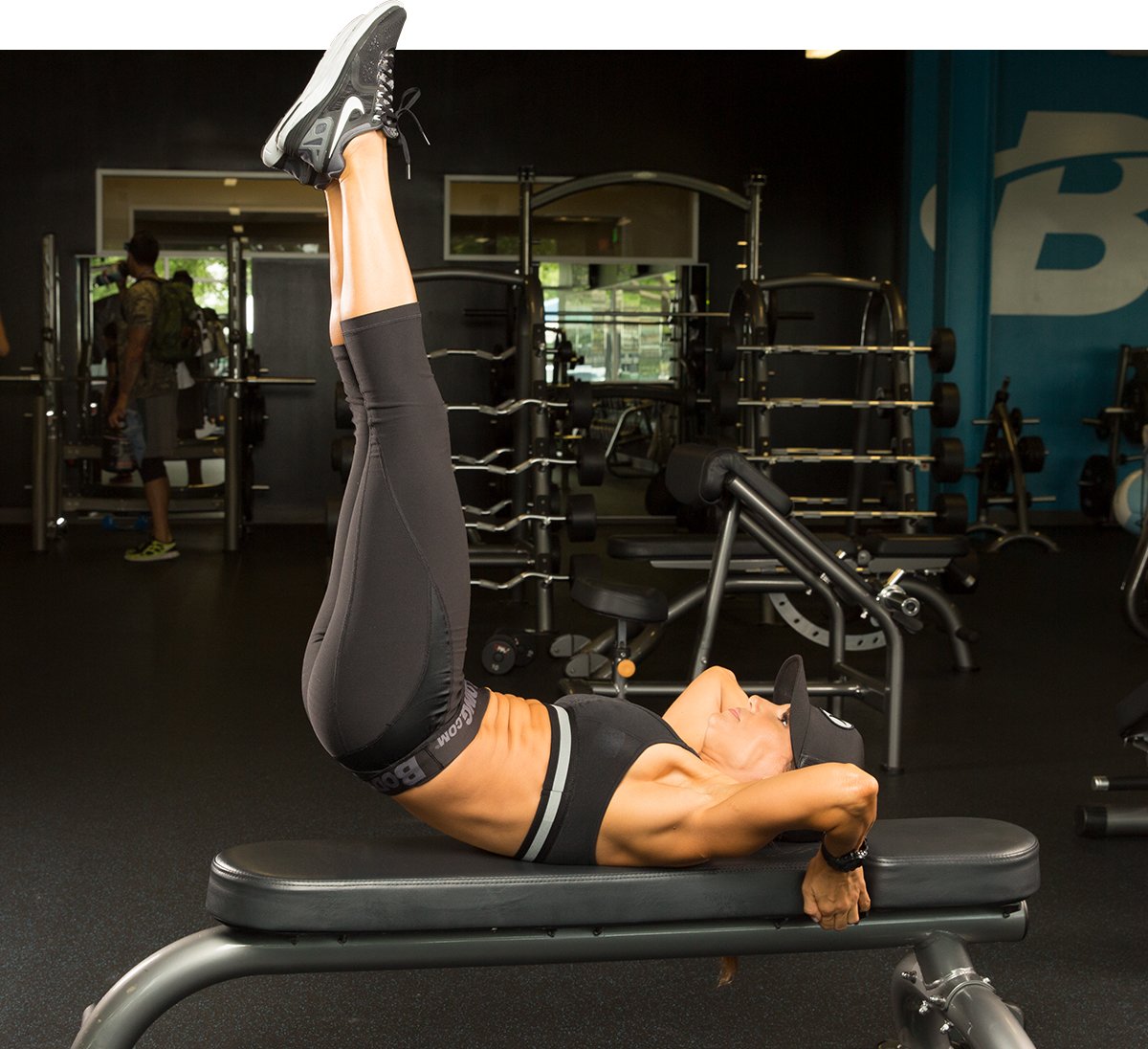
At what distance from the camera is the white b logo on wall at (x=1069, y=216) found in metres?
8.02

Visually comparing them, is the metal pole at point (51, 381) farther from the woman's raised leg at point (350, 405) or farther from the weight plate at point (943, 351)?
the woman's raised leg at point (350, 405)

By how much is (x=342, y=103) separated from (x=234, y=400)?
5497 mm

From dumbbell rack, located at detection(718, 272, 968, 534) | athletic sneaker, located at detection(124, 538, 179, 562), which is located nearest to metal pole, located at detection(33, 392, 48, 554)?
athletic sneaker, located at detection(124, 538, 179, 562)

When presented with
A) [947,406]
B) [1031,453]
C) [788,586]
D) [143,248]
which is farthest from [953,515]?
[143,248]

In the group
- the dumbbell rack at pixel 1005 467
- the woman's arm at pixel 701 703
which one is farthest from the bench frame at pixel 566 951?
the dumbbell rack at pixel 1005 467

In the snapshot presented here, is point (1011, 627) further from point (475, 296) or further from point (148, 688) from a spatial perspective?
point (475, 296)

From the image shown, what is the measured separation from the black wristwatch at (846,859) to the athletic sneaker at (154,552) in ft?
18.2

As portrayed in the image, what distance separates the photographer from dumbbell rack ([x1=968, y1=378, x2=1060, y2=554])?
7.17 metres

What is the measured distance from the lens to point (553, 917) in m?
1.44

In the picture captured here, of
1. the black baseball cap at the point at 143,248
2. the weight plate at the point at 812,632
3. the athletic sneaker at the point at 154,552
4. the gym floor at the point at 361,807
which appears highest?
the black baseball cap at the point at 143,248

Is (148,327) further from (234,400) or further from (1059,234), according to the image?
(1059,234)


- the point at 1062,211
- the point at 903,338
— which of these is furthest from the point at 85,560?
the point at 1062,211

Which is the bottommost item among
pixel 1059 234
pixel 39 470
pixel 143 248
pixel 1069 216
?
pixel 39 470
